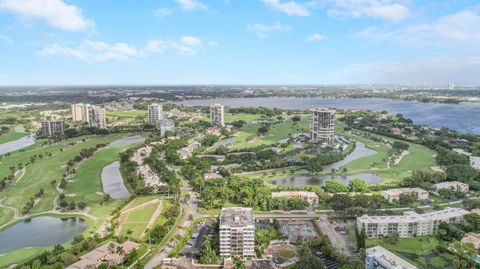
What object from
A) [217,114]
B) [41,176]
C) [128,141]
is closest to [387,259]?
[41,176]

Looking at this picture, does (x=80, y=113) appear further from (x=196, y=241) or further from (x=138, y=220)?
(x=196, y=241)

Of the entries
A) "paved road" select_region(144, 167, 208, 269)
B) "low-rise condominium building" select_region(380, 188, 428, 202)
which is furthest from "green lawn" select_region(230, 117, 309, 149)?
"low-rise condominium building" select_region(380, 188, 428, 202)

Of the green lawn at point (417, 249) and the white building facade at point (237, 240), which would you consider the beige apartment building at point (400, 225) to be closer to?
the green lawn at point (417, 249)

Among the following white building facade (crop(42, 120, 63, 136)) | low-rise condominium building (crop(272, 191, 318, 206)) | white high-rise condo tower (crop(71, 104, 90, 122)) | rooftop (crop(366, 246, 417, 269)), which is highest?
white high-rise condo tower (crop(71, 104, 90, 122))

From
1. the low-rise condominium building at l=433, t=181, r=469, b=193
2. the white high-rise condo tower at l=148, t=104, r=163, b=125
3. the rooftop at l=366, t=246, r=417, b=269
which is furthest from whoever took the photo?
the white high-rise condo tower at l=148, t=104, r=163, b=125

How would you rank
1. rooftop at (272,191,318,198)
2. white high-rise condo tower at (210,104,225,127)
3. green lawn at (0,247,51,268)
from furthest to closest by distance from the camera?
white high-rise condo tower at (210,104,225,127), rooftop at (272,191,318,198), green lawn at (0,247,51,268)

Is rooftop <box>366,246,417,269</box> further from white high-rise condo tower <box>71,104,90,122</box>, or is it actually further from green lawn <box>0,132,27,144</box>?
white high-rise condo tower <box>71,104,90,122</box>

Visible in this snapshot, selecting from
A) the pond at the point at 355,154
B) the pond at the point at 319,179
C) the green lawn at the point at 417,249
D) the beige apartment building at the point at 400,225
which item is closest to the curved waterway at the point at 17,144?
the pond at the point at 319,179
